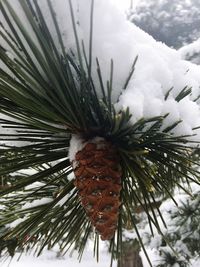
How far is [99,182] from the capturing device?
2.88 feet

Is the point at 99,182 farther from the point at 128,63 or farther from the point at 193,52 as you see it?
the point at 193,52

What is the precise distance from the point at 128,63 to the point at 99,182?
0.25 m

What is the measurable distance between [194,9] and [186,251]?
12683 mm

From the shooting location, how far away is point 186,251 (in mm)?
4004

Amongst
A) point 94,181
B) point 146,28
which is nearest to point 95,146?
point 94,181

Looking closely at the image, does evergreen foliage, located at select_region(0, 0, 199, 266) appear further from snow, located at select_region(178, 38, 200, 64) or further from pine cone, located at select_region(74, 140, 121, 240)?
snow, located at select_region(178, 38, 200, 64)

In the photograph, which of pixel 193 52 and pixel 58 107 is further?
pixel 193 52

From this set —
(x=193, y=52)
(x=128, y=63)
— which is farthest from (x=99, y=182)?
(x=193, y=52)

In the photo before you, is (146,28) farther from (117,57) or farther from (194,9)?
(117,57)

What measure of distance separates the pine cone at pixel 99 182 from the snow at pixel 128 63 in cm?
12

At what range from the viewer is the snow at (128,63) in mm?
829

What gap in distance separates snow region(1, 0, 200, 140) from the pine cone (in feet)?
0.38

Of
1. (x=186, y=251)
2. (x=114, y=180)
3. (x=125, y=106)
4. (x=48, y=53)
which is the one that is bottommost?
(x=186, y=251)

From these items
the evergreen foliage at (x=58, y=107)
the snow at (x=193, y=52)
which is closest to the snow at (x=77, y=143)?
the evergreen foliage at (x=58, y=107)
